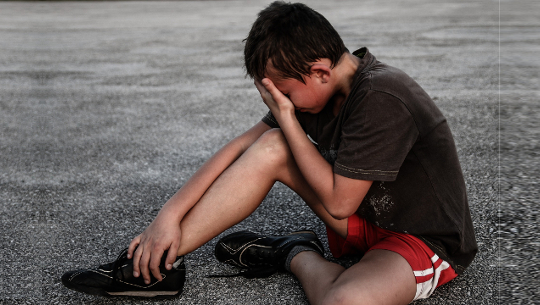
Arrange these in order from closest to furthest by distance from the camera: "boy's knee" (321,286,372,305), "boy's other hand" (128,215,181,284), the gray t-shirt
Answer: "boy's knee" (321,286,372,305) → the gray t-shirt → "boy's other hand" (128,215,181,284)

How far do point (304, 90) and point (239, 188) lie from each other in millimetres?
471

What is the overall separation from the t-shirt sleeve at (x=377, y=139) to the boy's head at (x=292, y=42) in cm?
27

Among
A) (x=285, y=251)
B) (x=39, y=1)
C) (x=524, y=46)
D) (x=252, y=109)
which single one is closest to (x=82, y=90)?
(x=252, y=109)

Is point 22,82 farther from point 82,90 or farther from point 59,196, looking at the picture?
point 59,196

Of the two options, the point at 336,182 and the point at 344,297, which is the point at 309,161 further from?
the point at 344,297

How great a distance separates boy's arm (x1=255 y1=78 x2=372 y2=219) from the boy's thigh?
0.67 ft

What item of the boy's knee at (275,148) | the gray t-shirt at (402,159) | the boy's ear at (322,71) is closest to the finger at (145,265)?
the boy's knee at (275,148)

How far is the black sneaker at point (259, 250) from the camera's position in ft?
7.44

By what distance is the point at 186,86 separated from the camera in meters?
5.83

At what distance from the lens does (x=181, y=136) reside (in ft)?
14.0

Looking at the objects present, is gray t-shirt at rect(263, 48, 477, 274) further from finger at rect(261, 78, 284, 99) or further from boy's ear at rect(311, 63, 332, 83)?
finger at rect(261, 78, 284, 99)

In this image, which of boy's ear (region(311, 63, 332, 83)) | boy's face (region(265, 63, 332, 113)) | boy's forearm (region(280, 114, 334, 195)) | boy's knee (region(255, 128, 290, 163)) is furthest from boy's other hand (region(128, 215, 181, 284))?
boy's ear (region(311, 63, 332, 83))

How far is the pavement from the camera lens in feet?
7.50

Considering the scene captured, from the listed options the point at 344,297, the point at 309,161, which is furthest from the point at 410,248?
the point at 309,161
